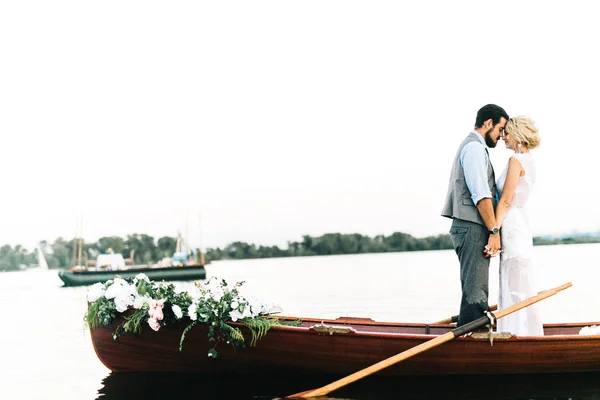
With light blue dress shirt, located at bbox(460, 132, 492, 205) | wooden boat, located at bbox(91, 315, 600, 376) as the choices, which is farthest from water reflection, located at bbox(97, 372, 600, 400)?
light blue dress shirt, located at bbox(460, 132, 492, 205)

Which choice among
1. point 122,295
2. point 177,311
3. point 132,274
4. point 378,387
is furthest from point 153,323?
point 132,274

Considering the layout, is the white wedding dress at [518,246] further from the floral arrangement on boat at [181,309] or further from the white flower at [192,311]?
the white flower at [192,311]

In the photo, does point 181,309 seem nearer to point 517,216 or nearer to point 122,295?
point 122,295

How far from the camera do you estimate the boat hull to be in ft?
173

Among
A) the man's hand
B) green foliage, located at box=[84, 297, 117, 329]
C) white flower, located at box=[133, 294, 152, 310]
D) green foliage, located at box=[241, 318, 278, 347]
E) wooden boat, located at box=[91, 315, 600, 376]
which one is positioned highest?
the man's hand

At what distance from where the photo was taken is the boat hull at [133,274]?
173 feet

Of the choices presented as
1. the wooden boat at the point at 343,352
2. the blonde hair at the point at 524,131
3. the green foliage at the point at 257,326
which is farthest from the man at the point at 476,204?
the green foliage at the point at 257,326

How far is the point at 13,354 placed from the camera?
1263 centimetres

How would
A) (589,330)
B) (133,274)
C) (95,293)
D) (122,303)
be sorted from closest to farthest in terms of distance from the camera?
(122,303), (95,293), (589,330), (133,274)

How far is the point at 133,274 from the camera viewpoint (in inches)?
2124

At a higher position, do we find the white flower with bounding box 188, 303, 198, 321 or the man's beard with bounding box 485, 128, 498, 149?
the man's beard with bounding box 485, 128, 498, 149

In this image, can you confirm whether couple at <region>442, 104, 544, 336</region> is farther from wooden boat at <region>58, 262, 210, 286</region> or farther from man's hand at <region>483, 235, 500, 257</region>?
wooden boat at <region>58, 262, 210, 286</region>

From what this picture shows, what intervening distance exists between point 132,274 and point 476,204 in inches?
1990

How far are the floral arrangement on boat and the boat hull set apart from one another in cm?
4430
